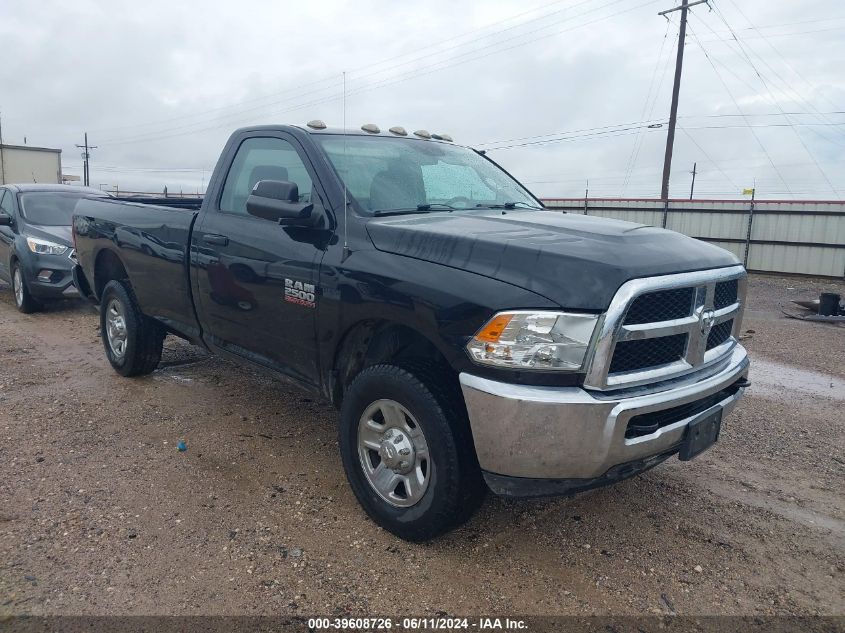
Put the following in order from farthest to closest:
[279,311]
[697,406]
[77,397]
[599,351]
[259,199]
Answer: [77,397] → [279,311] → [259,199] → [697,406] → [599,351]

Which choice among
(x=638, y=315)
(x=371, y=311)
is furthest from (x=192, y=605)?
(x=638, y=315)

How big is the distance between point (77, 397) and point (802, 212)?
683 inches

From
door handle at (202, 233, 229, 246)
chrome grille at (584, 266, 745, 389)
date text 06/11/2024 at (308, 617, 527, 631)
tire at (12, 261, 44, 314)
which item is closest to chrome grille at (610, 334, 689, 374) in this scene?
chrome grille at (584, 266, 745, 389)

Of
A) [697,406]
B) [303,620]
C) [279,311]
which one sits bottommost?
[303,620]

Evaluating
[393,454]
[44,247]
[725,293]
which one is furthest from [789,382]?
[44,247]

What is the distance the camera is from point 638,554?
3084mm

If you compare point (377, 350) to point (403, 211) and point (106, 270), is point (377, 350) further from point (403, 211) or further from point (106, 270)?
point (106, 270)

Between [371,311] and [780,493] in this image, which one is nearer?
[371,311]

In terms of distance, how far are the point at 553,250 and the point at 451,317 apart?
50 centimetres

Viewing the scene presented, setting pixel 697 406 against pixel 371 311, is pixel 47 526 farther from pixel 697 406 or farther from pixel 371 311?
pixel 697 406

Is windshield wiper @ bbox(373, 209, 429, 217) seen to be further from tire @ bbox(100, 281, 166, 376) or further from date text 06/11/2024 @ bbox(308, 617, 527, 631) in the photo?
tire @ bbox(100, 281, 166, 376)

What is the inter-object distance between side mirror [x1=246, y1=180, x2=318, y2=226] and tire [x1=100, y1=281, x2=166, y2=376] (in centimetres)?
240

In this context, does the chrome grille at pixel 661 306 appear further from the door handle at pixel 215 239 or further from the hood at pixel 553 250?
the door handle at pixel 215 239

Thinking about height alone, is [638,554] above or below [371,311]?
below
